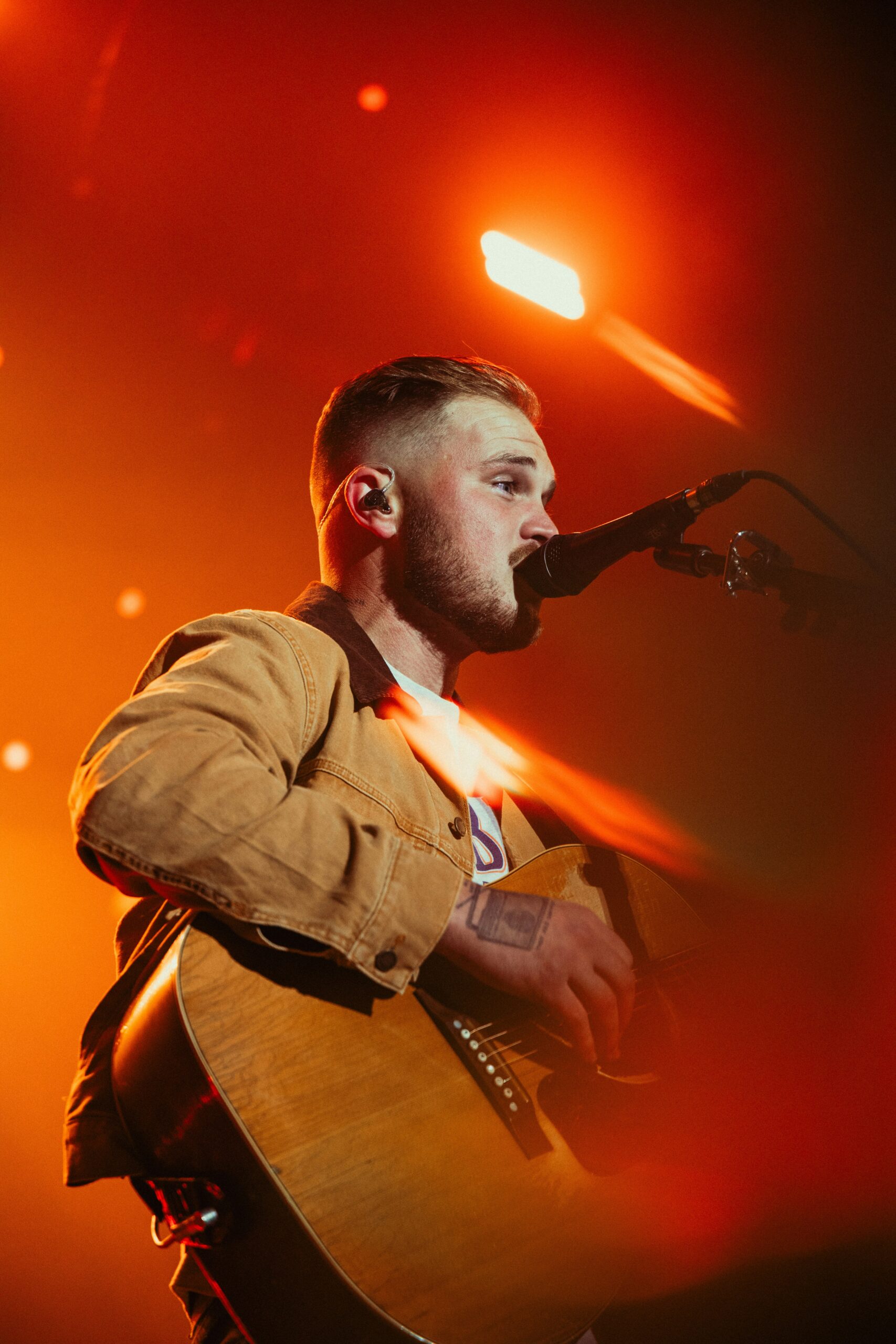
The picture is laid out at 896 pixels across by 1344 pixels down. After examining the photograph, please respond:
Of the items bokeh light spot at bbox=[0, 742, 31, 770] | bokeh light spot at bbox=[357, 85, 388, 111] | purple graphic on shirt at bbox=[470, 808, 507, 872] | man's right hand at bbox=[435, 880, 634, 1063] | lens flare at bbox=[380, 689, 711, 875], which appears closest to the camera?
man's right hand at bbox=[435, 880, 634, 1063]

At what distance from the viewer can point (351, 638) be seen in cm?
171

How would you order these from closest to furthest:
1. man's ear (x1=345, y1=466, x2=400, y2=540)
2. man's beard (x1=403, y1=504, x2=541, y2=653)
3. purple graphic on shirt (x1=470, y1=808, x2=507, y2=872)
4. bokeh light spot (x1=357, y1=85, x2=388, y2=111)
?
purple graphic on shirt (x1=470, y1=808, x2=507, y2=872), man's beard (x1=403, y1=504, x2=541, y2=653), man's ear (x1=345, y1=466, x2=400, y2=540), bokeh light spot (x1=357, y1=85, x2=388, y2=111)

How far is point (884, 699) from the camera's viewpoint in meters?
2.38

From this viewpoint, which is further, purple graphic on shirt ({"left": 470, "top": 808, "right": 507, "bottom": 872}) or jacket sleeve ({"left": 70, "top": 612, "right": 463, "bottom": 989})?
purple graphic on shirt ({"left": 470, "top": 808, "right": 507, "bottom": 872})

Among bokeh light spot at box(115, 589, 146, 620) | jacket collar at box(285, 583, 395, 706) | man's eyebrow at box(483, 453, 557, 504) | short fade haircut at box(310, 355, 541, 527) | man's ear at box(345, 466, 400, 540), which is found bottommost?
jacket collar at box(285, 583, 395, 706)

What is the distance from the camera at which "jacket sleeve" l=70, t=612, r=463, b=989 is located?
103cm

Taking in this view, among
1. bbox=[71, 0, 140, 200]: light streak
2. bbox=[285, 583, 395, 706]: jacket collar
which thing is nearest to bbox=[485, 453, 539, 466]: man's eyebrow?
bbox=[285, 583, 395, 706]: jacket collar

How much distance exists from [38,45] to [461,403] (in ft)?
6.07

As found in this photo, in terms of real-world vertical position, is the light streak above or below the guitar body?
above

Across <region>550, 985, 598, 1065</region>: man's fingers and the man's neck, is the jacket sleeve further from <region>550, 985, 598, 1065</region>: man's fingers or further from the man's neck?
the man's neck

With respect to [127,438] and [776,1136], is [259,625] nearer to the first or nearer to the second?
[776,1136]

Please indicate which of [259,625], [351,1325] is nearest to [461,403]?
[259,625]

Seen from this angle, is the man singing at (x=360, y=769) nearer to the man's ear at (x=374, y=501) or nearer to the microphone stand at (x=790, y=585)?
the man's ear at (x=374, y=501)

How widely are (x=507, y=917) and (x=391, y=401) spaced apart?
4.47 feet
